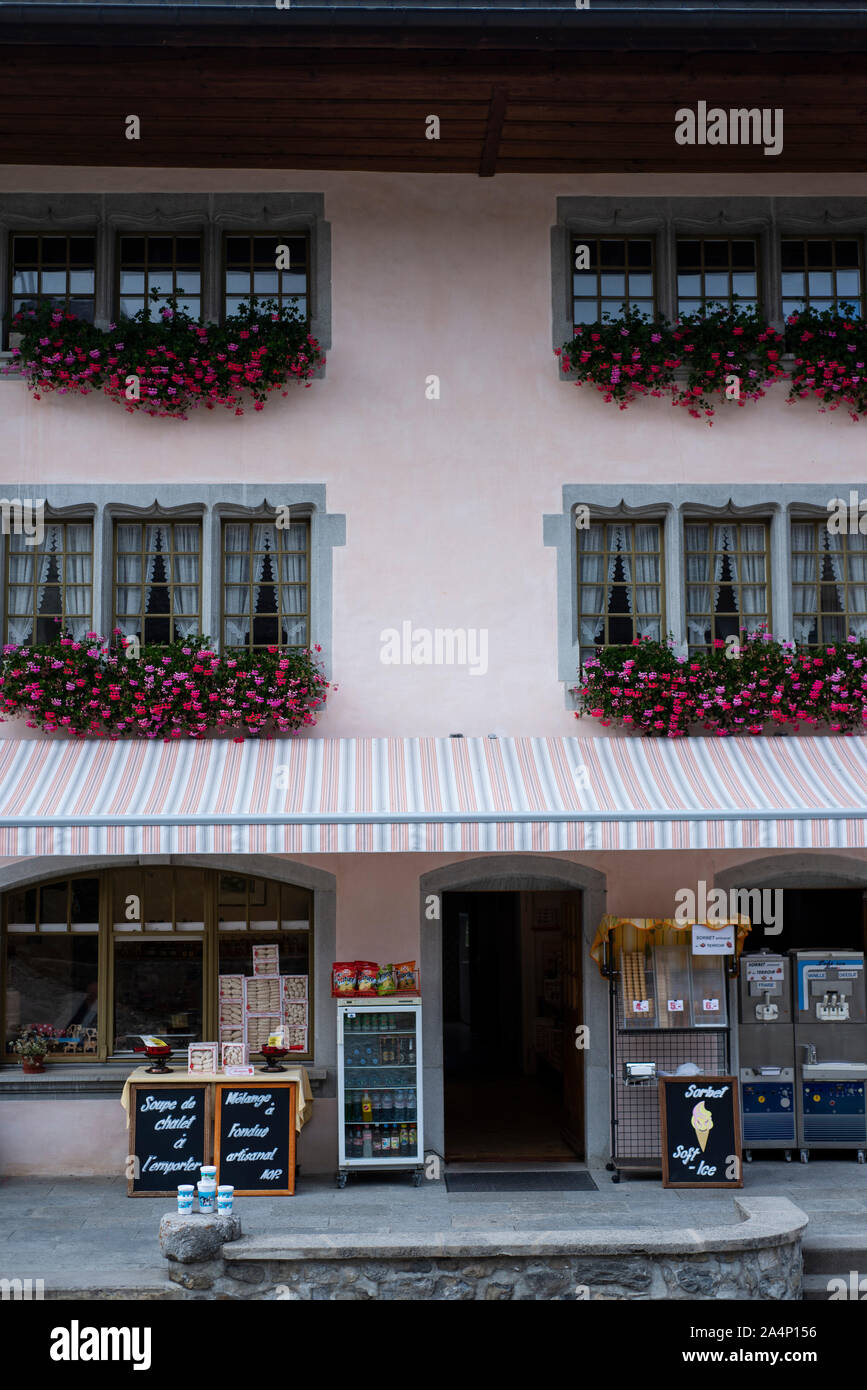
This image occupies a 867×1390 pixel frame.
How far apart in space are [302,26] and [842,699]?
690cm

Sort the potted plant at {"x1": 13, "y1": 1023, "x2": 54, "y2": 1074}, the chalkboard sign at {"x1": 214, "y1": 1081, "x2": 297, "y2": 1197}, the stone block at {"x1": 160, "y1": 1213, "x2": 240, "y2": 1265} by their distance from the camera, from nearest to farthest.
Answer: the stone block at {"x1": 160, "y1": 1213, "x2": 240, "y2": 1265}, the chalkboard sign at {"x1": 214, "y1": 1081, "x2": 297, "y2": 1197}, the potted plant at {"x1": 13, "y1": 1023, "x2": 54, "y2": 1074}

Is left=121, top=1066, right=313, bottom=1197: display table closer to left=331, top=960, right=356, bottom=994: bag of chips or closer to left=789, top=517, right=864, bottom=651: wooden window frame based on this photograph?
left=331, top=960, right=356, bottom=994: bag of chips

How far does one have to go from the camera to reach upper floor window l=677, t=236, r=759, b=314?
1195 cm

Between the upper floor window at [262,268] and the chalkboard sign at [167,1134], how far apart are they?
6928 millimetres

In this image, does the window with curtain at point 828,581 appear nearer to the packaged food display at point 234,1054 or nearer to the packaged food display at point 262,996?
the packaged food display at point 262,996

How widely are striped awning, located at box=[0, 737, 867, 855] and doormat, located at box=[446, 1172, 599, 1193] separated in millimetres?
2981

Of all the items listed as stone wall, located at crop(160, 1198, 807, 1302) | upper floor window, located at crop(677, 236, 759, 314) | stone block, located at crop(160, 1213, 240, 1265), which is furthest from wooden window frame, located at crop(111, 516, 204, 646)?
stone wall, located at crop(160, 1198, 807, 1302)

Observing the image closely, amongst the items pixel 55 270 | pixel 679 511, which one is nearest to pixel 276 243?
pixel 55 270

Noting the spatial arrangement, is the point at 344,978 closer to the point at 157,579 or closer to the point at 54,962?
the point at 54,962

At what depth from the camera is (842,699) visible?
11016mm

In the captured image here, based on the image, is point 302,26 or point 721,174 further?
point 721,174

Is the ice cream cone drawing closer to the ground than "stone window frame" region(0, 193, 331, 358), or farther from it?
closer to the ground
